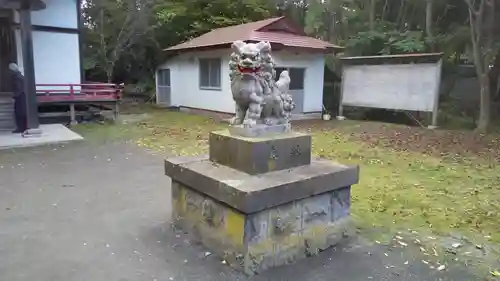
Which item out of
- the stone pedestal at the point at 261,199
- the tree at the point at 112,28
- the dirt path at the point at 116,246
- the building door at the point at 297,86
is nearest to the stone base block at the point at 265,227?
the stone pedestal at the point at 261,199

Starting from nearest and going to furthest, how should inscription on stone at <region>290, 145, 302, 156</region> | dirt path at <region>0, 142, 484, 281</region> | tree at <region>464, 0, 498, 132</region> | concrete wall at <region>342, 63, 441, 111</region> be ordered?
dirt path at <region>0, 142, 484, 281</region>
inscription on stone at <region>290, 145, 302, 156</region>
tree at <region>464, 0, 498, 132</region>
concrete wall at <region>342, 63, 441, 111</region>

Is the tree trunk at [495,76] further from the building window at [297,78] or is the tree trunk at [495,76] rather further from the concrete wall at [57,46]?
the concrete wall at [57,46]

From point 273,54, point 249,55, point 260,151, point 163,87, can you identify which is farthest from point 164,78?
point 260,151

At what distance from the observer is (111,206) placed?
462 cm

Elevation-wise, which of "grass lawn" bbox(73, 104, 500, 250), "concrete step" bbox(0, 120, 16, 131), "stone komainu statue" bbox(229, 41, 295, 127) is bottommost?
"grass lawn" bbox(73, 104, 500, 250)

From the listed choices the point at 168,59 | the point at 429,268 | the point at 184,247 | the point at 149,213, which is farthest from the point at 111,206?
the point at 168,59

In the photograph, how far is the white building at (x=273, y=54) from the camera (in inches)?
509

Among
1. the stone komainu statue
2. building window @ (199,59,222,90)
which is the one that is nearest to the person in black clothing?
building window @ (199,59,222,90)

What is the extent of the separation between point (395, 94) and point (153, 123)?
744 centimetres

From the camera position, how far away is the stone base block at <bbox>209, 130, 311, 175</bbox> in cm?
344

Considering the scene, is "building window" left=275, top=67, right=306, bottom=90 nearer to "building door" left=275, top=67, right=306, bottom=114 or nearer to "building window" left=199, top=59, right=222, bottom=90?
"building door" left=275, top=67, right=306, bottom=114

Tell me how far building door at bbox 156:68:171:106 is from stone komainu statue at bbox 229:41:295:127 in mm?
14158

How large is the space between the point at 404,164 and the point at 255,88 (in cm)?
435

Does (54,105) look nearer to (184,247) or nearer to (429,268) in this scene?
(184,247)
